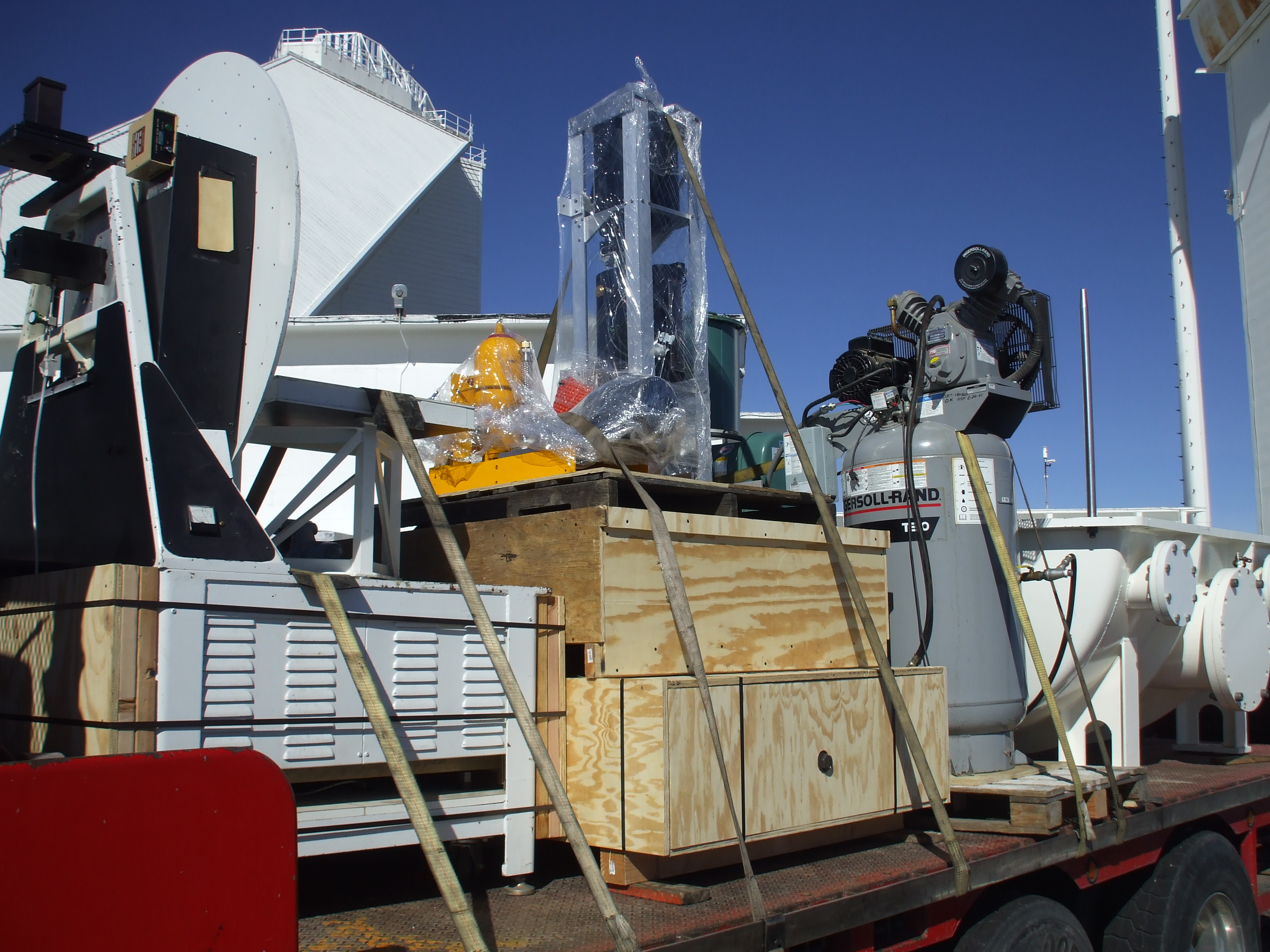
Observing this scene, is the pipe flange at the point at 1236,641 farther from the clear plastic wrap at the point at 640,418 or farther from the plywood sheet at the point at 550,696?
the plywood sheet at the point at 550,696

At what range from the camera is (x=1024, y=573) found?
184 inches

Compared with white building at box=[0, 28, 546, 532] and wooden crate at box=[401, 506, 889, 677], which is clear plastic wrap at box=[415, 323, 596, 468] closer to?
wooden crate at box=[401, 506, 889, 677]

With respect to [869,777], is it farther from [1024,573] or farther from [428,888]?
[1024,573]

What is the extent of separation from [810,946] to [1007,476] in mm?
2455

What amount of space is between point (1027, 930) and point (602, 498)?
2.09m

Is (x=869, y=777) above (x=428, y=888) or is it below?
above

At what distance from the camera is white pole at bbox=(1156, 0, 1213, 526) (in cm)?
1194

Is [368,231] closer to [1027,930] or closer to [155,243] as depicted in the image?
[155,243]

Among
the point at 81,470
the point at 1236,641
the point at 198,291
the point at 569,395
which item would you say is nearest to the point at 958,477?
the point at 569,395

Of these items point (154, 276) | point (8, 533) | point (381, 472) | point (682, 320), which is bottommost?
point (8, 533)

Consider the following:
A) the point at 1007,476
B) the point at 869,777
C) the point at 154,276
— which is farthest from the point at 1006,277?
the point at 154,276

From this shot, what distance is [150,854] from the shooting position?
5.29ft

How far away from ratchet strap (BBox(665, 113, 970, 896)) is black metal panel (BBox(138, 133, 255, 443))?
1.54 metres

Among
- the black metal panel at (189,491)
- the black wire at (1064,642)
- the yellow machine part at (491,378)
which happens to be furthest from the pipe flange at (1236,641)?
the black metal panel at (189,491)
